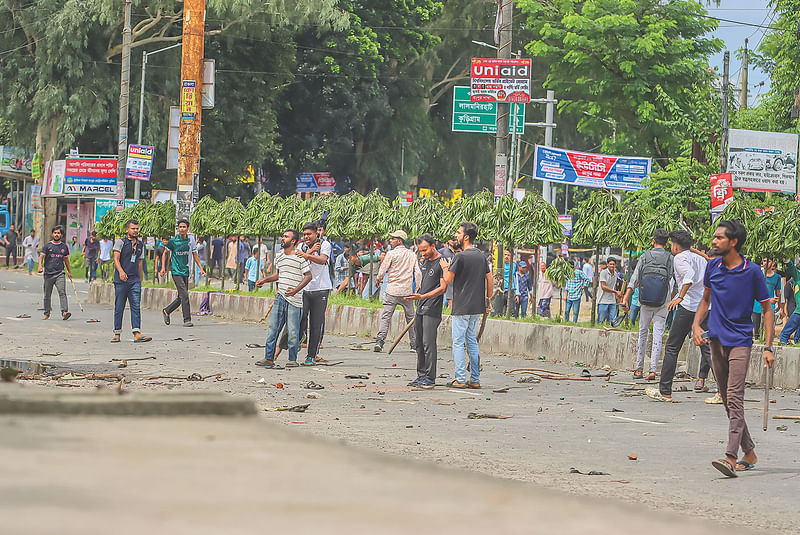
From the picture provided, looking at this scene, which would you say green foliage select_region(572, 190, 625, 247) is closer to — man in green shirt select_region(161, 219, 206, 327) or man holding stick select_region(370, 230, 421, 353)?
man holding stick select_region(370, 230, 421, 353)

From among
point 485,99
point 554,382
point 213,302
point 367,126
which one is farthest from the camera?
point 367,126

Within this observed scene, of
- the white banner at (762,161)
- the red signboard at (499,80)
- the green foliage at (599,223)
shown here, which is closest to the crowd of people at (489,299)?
the green foliage at (599,223)

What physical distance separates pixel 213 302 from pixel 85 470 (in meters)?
24.8

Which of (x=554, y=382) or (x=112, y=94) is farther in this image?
(x=112, y=94)

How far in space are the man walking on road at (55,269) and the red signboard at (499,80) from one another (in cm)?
874

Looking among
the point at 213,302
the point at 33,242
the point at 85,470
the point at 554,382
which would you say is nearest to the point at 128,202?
the point at 33,242

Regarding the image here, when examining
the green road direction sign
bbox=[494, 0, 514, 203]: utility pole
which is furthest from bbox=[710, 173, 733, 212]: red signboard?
the green road direction sign

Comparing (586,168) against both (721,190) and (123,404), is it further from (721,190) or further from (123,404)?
(123,404)

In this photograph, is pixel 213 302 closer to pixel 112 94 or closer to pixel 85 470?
pixel 112 94

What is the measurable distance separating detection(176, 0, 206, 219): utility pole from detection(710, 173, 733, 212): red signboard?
451 inches

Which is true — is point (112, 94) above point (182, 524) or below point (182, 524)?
above

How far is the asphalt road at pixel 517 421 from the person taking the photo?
743 cm

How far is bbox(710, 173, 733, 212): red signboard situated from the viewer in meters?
21.3

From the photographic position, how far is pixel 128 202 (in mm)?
38969
